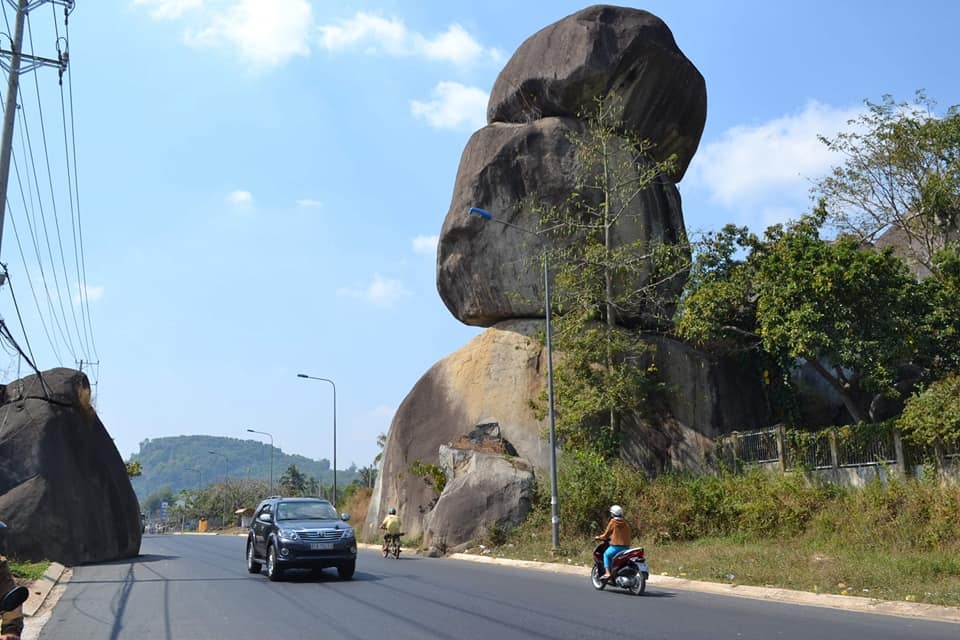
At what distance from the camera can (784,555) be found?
16750 mm

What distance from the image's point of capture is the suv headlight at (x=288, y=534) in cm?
1609

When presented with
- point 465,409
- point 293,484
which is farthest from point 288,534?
point 293,484

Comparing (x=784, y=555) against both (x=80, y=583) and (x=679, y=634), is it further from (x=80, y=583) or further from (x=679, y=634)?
(x=80, y=583)

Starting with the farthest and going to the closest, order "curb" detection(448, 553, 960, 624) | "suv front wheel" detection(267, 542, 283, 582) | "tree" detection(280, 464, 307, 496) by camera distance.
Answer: "tree" detection(280, 464, 307, 496)
"suv front wheel" detection(267, 542, 283, 582)
"curb" detection(448, 553, 960, 624)

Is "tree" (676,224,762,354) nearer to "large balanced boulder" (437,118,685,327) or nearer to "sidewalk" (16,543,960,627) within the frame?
"large balanced boulder" (437,118,685,327)

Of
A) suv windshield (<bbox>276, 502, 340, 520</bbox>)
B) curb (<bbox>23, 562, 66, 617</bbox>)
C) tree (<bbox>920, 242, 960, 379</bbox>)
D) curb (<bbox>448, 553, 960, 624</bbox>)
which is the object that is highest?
tree (<bbox>920, 242, 960, 379</bbox>)

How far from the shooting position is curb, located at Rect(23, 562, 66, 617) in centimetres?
1320

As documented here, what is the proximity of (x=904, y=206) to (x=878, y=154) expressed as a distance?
2.06 meters

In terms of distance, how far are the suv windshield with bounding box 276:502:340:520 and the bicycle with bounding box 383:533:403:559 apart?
23.7 feet

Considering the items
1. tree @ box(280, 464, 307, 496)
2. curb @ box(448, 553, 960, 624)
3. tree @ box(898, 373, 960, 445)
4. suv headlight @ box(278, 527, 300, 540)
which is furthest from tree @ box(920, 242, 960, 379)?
tree @ box(280, 464, 307, 496)

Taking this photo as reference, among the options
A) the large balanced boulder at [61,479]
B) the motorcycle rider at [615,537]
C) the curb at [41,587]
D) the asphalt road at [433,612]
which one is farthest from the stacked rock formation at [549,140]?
the curb at [41,587]

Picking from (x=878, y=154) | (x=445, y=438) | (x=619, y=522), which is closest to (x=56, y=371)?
(x=445, y=438)

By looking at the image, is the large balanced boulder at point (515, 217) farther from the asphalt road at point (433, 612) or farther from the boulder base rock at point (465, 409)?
the asphalt road at point (433, 612)

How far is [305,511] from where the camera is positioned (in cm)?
1761
